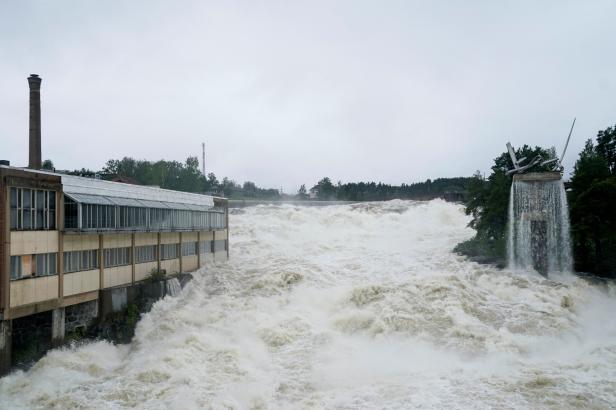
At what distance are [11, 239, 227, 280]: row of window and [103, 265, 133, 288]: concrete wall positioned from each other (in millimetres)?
196

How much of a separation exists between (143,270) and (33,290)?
6317 mm

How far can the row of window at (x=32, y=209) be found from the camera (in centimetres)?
1542

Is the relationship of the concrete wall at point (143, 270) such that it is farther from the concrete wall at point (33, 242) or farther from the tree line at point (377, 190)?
the tree line at point (377, 190)

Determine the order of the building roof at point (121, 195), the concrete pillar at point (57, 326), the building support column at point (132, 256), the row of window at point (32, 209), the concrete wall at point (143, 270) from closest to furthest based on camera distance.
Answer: the row of window at point (32, 209) → the concrete pillar at point (57, 326) → the building roof at point (121, 195) → the building support column at point (132, 256) → the concrete wall at point (143, 270)

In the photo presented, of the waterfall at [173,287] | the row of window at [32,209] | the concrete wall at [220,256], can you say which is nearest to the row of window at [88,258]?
the row of window at [32,209]

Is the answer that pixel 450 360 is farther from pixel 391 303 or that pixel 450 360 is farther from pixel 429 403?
pixel 391 303

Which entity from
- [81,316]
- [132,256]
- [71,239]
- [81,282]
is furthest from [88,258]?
[132,256]

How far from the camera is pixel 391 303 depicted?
20.0 metres

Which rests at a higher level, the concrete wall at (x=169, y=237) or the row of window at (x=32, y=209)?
the row of window at (x=32, y=209)

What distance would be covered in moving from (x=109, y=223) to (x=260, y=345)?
776 centimetres

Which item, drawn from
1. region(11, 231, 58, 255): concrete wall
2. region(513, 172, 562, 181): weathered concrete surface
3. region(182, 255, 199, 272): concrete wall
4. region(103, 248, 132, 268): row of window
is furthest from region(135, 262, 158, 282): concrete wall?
region(513, 172, 562, 181): weathered concrete surface

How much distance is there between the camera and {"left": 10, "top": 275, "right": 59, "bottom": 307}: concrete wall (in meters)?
15.2

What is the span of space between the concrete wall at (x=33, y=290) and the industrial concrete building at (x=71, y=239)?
32mm

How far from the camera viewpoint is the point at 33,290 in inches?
627
